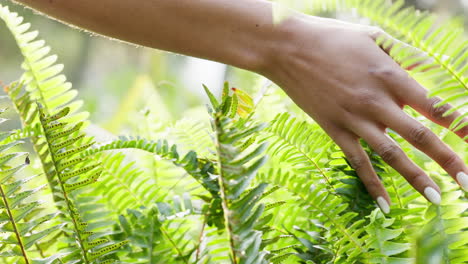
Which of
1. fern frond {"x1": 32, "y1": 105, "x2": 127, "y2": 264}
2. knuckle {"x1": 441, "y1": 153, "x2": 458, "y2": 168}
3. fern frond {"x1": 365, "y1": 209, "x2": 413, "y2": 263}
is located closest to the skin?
knuckle {"x1": 441, "y1": 153, "x2": 458, "y2": 168}

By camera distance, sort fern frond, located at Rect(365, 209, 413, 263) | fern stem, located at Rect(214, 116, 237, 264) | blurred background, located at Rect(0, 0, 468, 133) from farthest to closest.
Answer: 1. blurred background, located at Rect(0, 0, 468, 133)
2. fern frond, located at Rect(365, 209, 413, 263)
3. fern stem, located at Rect(214, 116, 237, 264)

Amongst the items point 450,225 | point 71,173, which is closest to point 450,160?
point 450,225

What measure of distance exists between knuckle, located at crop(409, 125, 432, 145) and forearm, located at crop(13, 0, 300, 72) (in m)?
0.21

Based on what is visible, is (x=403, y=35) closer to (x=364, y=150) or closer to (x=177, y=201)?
(x=364, y=150)

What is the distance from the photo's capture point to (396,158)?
2.03ft

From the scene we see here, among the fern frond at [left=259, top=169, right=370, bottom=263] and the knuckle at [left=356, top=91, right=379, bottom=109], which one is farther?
the knuckle at [left=356, top=91, right=379, bottom=109]

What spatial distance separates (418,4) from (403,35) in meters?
0.56

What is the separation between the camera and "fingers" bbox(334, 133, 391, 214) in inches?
23.8

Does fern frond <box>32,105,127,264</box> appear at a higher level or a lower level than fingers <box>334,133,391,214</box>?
lower

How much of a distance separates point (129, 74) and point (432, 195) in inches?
92.9

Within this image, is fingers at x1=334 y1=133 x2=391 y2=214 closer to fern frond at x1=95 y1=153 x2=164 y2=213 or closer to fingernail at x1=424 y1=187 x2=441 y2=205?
fingernail at x1=424 y1=187 x2=441 y2=205

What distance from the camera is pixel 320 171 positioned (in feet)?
2.12

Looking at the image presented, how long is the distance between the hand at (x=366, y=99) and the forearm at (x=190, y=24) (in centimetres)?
4

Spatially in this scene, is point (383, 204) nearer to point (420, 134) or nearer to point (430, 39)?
point (420, 134)
